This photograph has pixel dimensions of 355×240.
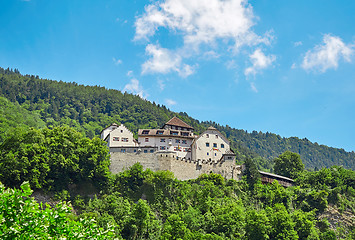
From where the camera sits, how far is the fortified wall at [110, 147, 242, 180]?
2394 inches

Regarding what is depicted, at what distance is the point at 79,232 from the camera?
18.5 m

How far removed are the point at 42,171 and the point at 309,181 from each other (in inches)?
1679

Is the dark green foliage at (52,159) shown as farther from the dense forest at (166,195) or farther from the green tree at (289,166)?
the green tree at (289,166)

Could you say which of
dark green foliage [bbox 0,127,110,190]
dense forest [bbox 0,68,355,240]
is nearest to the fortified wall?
dense forest [bbox 0,68,355,240]

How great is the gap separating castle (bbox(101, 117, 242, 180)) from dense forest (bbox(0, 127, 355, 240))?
249cm

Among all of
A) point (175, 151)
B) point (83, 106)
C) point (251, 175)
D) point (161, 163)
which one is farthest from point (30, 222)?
point (83, 106)

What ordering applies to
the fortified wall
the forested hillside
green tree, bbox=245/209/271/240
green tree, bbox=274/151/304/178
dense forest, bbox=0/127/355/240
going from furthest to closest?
the forested hillside → green tree, bbox=274/151/304/178 → the fortified wall → green tree, bbox=245/209/271/240 → dense forest, bbox=0/127/355/240

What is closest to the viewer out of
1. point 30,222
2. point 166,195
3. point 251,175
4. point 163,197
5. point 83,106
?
point 30,222

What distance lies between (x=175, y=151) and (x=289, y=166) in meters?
22.1

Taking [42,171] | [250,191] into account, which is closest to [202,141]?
[250,191]

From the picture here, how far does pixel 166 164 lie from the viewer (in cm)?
6103

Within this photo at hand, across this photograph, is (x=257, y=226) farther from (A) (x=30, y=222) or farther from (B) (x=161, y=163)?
(A) (x=30, y=222)

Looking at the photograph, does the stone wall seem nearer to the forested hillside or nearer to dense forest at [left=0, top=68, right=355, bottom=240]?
dense forest at [left=0, top=68, right=355, bottom=240]

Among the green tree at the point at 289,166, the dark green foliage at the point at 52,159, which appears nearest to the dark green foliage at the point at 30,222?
the dark green foliage at the point at 52,159
